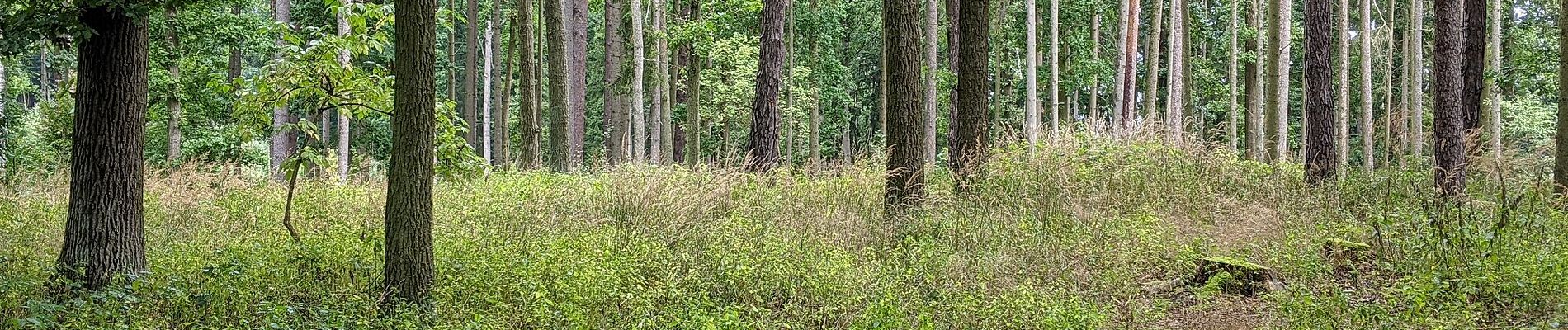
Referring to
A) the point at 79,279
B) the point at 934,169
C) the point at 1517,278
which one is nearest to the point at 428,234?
the point at 79,279

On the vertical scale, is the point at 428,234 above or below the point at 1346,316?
above

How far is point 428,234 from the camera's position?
5.70 metres

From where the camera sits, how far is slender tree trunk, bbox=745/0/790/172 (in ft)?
42.6

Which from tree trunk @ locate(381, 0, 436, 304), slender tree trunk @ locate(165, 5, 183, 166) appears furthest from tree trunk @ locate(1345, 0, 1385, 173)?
slender tree trunk @ locate(165, 5, 183, 166)

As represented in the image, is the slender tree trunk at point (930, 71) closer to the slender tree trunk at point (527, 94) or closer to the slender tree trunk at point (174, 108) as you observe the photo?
the slender tree trunk at point (527, 94)

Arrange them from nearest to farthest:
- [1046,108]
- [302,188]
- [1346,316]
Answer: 1. [1346,316]
2. [302,188]
3. [1046,108]

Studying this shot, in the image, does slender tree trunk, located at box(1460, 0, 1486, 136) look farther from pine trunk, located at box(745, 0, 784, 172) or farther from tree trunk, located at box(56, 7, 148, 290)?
tree trunk, located at box(56, 7, 148, 290)

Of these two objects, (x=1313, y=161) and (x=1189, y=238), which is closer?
(x=1189, y=238)

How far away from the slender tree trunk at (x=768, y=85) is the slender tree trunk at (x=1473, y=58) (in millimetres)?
7874

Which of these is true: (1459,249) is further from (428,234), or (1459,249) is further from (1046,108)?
(1046,108)

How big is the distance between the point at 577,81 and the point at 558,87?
3.26m

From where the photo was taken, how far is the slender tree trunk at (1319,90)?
11648 millimetres

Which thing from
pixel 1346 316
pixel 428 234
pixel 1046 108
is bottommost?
pixel 1346 316

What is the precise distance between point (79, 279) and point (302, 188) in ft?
17.1
